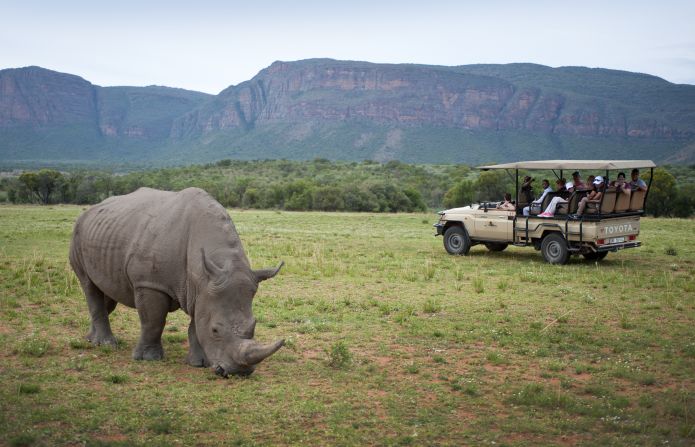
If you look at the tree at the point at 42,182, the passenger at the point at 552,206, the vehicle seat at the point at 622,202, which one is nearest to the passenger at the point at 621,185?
the vehicle seat at the point at 622,202

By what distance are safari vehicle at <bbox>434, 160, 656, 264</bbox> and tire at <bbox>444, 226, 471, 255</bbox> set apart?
34cm

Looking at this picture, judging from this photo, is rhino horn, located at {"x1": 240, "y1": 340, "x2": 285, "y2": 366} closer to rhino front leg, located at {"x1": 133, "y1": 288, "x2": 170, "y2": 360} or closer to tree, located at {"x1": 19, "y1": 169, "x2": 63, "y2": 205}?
rhino front leg, located at {"x1": 133, "y1": 288, "x2": 170, "y2": 360}

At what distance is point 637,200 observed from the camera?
1906 cm

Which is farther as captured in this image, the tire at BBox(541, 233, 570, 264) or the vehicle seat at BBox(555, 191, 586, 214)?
the tire at BBox(541, 233, 570, 264)

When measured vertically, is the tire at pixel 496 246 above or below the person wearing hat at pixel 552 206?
below

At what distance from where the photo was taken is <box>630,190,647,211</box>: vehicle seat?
1888 centimetres

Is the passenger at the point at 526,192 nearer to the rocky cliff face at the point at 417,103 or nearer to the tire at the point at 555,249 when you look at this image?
the tire at the point at 555,249

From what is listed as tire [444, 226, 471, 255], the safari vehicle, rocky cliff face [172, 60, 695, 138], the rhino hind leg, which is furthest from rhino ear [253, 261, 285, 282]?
rocky cliff face [172, 60, 695, 138]

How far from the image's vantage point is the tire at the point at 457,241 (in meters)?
21.3

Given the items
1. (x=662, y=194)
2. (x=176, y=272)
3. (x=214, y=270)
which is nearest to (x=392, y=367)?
(x=214, y=270)

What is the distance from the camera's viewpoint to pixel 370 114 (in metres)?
145

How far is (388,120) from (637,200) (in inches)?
4938

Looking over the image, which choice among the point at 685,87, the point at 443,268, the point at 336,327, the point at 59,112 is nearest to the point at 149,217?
the point at 336,327

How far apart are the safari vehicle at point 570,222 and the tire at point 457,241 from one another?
1.11 ft
